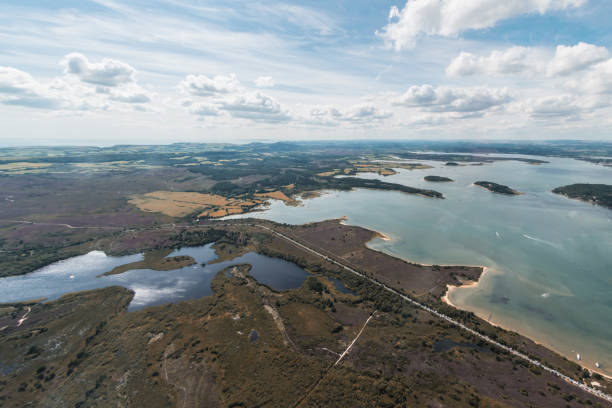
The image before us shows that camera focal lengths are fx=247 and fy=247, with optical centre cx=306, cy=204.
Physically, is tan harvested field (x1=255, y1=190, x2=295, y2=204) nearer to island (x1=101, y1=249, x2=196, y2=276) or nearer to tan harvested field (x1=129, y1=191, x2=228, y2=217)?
tan harvested field (x1=129, y1=191, x2=228, y2=217)

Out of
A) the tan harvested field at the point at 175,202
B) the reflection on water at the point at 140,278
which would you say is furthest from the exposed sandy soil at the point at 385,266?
the tan harvested field at the point at 175,202

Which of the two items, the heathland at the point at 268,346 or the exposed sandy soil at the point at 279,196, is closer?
the heathland at the point at 268,346

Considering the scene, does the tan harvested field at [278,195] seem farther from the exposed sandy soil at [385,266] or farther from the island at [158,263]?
the island at [158,263]

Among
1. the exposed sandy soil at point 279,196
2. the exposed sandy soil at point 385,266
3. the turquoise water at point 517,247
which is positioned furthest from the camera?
the exposed sandy soil at point 279,196

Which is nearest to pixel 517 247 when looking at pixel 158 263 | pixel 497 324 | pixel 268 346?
pixel 497 324

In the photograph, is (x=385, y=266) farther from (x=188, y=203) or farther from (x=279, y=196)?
(x=188, y=203)

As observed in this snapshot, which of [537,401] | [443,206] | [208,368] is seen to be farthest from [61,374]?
[443,206]

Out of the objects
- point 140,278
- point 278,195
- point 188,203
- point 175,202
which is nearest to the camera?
point 140,278
